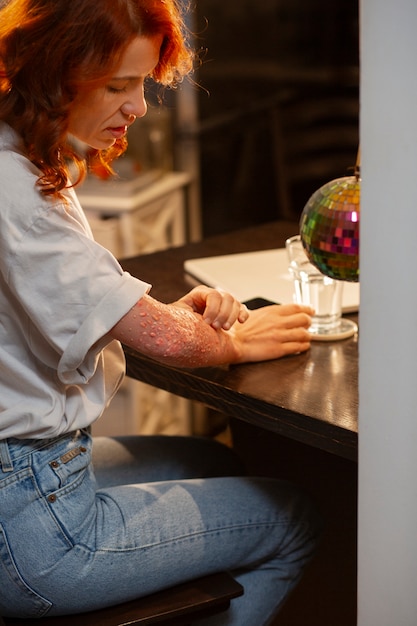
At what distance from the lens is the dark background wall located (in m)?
3.15

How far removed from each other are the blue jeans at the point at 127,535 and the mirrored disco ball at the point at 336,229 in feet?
1.05

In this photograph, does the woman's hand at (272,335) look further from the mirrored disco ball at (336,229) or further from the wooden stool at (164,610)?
the wooden stool at (164,610)

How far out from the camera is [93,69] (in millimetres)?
1135

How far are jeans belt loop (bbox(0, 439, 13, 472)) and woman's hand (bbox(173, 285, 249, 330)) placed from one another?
0.32 m

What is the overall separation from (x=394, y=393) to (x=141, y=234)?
2061 millimetres

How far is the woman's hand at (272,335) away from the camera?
136 cm

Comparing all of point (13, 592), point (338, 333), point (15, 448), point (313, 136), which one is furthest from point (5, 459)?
point (313, 136)

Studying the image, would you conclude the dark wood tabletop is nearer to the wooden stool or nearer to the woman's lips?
the wooden stool

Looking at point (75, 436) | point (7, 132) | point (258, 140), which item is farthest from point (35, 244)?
point (258, 140)

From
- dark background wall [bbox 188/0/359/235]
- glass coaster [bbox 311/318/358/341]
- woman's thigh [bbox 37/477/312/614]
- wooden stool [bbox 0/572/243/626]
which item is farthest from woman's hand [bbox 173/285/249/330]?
dark background wall [bbox 188/0/359/235]

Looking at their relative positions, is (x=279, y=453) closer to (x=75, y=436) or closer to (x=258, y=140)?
(x=75, y=436)

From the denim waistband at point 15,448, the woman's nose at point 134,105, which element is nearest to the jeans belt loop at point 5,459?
the denim waistband at point 15,448

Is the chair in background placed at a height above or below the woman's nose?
below

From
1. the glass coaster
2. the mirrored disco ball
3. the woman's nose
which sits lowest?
the glass coaster
